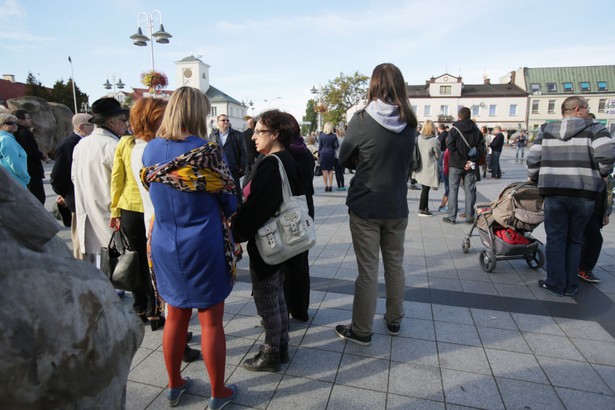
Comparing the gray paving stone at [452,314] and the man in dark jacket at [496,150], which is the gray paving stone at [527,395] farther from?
the man in dark jacket at [496,150]

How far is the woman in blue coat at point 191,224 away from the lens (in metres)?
2.06

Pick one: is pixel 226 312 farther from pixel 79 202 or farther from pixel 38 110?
pixel 38 110

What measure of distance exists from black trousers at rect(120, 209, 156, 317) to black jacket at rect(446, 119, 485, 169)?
5.96 meters

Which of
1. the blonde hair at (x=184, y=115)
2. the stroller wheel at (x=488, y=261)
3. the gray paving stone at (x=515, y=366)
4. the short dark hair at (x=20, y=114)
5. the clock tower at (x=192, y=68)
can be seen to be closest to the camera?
the blonde hair at (x=184, y=115)

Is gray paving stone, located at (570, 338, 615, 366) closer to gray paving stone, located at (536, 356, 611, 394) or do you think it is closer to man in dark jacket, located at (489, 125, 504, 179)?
gray paving stone, located at (536, 356, 611, 394)

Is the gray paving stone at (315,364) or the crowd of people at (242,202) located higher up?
the crowd of people at (242,202)

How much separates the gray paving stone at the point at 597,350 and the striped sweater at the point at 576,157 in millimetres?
1515

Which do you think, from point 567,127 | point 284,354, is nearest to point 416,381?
point 284,354

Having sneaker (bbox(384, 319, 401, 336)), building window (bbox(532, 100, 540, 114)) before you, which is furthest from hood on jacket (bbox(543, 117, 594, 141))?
building window (bbox(532, 100, 540, 114))

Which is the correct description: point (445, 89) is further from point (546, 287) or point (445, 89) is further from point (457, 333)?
point (457, 333)

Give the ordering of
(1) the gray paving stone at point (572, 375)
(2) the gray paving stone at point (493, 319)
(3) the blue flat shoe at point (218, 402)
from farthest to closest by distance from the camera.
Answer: (2) the gray paving stone at point (493, 319)
(1) the gray paving stone at point (572, 375)
(3) the blue flat shoe at point (218, 402)

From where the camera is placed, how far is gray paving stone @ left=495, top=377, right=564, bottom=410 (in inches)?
93.3

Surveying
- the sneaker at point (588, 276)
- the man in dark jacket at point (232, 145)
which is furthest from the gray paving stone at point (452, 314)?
the man in dark jacket at point (232, 145)

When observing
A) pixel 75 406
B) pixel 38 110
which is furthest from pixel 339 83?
pixel 75 406
